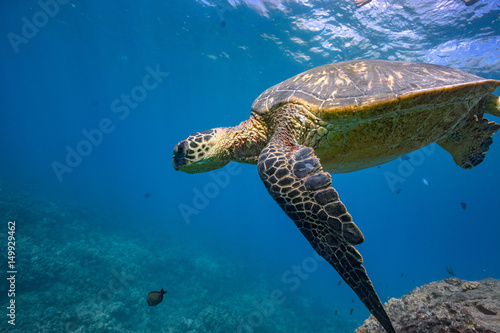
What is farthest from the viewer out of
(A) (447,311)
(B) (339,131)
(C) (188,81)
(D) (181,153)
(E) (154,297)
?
(C) (188,81)

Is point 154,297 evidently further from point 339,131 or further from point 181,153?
point 339,131

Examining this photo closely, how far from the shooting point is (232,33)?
1773cm

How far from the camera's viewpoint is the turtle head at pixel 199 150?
130 inches

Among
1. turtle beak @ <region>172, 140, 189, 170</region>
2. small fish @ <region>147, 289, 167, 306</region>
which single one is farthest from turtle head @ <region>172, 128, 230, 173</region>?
small fish @ <region>147, 289, 167, 306</region>

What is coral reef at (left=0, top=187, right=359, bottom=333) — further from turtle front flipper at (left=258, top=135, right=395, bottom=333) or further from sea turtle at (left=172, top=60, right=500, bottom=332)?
turtle front flipper at (left=258, top=135, right=395, bottom=333)

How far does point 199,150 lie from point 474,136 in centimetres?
446

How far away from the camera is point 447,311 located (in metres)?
2.11

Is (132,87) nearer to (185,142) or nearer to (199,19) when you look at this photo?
(199,19)

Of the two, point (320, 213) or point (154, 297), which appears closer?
point (320, 213)

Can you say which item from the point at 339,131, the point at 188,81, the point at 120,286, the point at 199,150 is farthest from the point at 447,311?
the point at 188,81

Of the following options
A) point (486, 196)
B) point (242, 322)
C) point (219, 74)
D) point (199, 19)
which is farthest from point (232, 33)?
point (486, 196)

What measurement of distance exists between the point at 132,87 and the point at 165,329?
47.8 meters

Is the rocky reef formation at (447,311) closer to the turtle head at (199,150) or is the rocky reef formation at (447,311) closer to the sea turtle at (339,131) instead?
the sea turtle at (339,131)

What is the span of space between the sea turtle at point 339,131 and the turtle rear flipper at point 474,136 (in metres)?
0.02
